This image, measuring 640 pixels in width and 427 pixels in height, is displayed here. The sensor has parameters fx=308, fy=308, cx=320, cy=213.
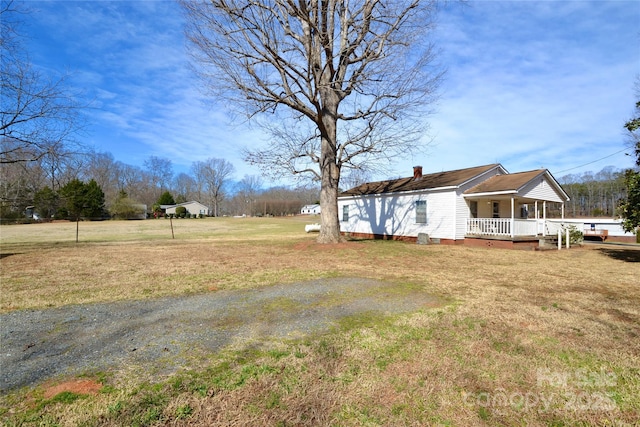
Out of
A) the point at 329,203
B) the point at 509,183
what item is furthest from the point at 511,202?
the point at 329,203

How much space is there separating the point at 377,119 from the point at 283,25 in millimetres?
5016

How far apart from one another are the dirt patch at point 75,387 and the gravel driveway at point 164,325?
19 centimetres

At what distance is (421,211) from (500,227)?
3905mm

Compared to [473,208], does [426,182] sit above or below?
above

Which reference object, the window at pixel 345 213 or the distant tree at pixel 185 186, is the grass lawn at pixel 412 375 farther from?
the distant tree at pixel 185 186

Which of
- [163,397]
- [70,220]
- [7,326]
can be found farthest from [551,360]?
[70,220]

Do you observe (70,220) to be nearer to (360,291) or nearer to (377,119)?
(377,119)

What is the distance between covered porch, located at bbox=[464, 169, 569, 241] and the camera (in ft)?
47.7

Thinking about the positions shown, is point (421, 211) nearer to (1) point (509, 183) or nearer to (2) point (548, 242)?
(1) point (509, 183)

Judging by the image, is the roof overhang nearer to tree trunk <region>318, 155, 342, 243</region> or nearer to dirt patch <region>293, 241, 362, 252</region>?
dirt patch <region>293, 241, 362, 252</region>

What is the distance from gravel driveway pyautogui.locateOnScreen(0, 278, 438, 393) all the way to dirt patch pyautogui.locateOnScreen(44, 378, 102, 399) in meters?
0.19

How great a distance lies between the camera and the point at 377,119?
12.9m

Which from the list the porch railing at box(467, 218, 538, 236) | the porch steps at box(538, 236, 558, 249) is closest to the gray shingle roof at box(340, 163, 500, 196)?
the porch railing at box(467, 218, 538, 236)

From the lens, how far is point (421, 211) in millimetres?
17203
